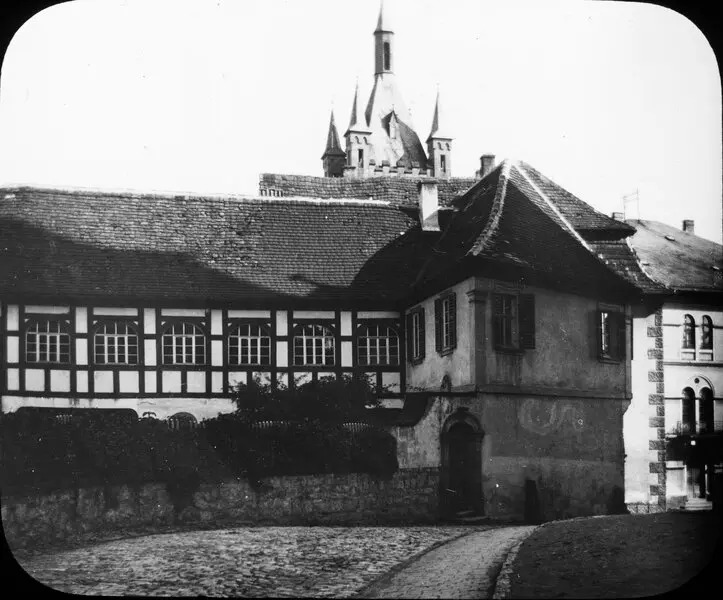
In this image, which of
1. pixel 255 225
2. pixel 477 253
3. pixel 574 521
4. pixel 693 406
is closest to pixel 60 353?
pixel 255 225

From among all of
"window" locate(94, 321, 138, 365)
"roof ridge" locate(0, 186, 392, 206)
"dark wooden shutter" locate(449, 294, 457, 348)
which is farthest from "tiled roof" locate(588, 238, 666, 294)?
"window" locate(94, 321, 138, 365)

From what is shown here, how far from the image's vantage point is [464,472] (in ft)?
55.3

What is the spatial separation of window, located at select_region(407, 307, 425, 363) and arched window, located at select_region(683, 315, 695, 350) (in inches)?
169

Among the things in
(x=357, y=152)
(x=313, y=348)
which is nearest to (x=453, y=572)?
(x=313, y=348)

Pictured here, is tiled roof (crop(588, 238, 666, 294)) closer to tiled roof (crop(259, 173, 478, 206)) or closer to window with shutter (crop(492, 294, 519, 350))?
window with shutter (crop(492, 294, 519, 350))

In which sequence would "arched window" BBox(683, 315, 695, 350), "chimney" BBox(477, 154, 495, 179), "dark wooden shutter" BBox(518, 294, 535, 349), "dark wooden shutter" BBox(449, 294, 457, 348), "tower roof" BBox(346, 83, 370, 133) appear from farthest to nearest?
1. "tower roof" BBox(346, 83, 370, 133)
2. "dark wooden shutter" BBox(449, 294, 457, 348)
3. "dark wooden shutter" BBox(518, 294, 535, 349)
4. "chimney" BBox(477, 154, 495, 179)
5. "arched window" BBox(683, 315, 695, 350)

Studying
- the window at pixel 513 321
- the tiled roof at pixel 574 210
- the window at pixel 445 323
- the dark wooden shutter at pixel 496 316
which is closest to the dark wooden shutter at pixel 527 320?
the window at pixel 513 321

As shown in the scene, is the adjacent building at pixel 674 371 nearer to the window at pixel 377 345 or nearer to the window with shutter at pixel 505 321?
the window with shutter at pixel 505 321

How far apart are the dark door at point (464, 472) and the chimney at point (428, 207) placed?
14.7 ft

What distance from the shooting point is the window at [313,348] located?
56.9ft

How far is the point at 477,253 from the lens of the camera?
17766mm

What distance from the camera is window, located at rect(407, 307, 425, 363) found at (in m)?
17.6

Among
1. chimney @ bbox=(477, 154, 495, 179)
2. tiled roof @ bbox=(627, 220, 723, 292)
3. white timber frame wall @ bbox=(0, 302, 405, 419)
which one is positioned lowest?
white timber frame wall @ bbox=(0, 302, 405, 419)

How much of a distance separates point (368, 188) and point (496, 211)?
5.61 m
